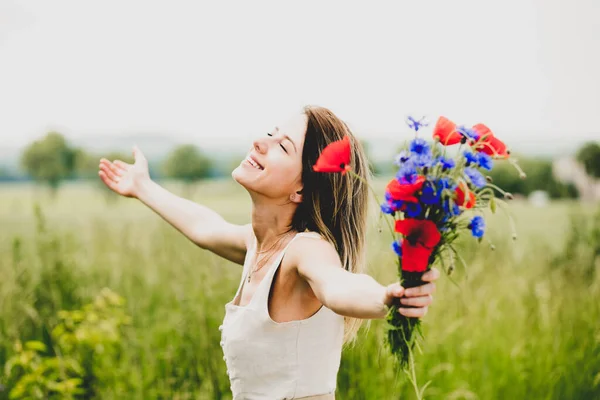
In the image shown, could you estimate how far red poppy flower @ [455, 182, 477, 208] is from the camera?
5.20ft

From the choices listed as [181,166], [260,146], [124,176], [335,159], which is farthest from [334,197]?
[181,166]

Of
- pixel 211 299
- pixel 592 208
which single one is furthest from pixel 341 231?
pixel 592 208

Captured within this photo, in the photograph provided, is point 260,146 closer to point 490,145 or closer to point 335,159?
point 335,159

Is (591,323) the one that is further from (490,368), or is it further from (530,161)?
(530,161)

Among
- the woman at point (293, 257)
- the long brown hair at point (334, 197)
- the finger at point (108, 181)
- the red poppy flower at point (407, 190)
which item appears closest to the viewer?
the red poppy flower at point (407, 190)

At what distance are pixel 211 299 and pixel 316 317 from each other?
149 cm

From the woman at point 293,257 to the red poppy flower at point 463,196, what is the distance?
48 centimetres

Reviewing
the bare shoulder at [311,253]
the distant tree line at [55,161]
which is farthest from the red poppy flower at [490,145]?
the distant tree line at [55,161]

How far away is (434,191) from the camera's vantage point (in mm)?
1579

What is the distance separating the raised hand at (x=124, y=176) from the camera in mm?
2934

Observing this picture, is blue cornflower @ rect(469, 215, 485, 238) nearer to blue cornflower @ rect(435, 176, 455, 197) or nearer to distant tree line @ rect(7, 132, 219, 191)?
blue cornflower @ rect(435, 176, 455, 197)

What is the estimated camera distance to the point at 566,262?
4.48 metres

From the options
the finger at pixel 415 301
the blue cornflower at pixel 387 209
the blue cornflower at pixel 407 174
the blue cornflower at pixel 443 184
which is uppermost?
the blue cornflower at pixel 407 174

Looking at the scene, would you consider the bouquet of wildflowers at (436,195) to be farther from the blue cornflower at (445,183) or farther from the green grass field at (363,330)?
the green grass field at (363,330)
